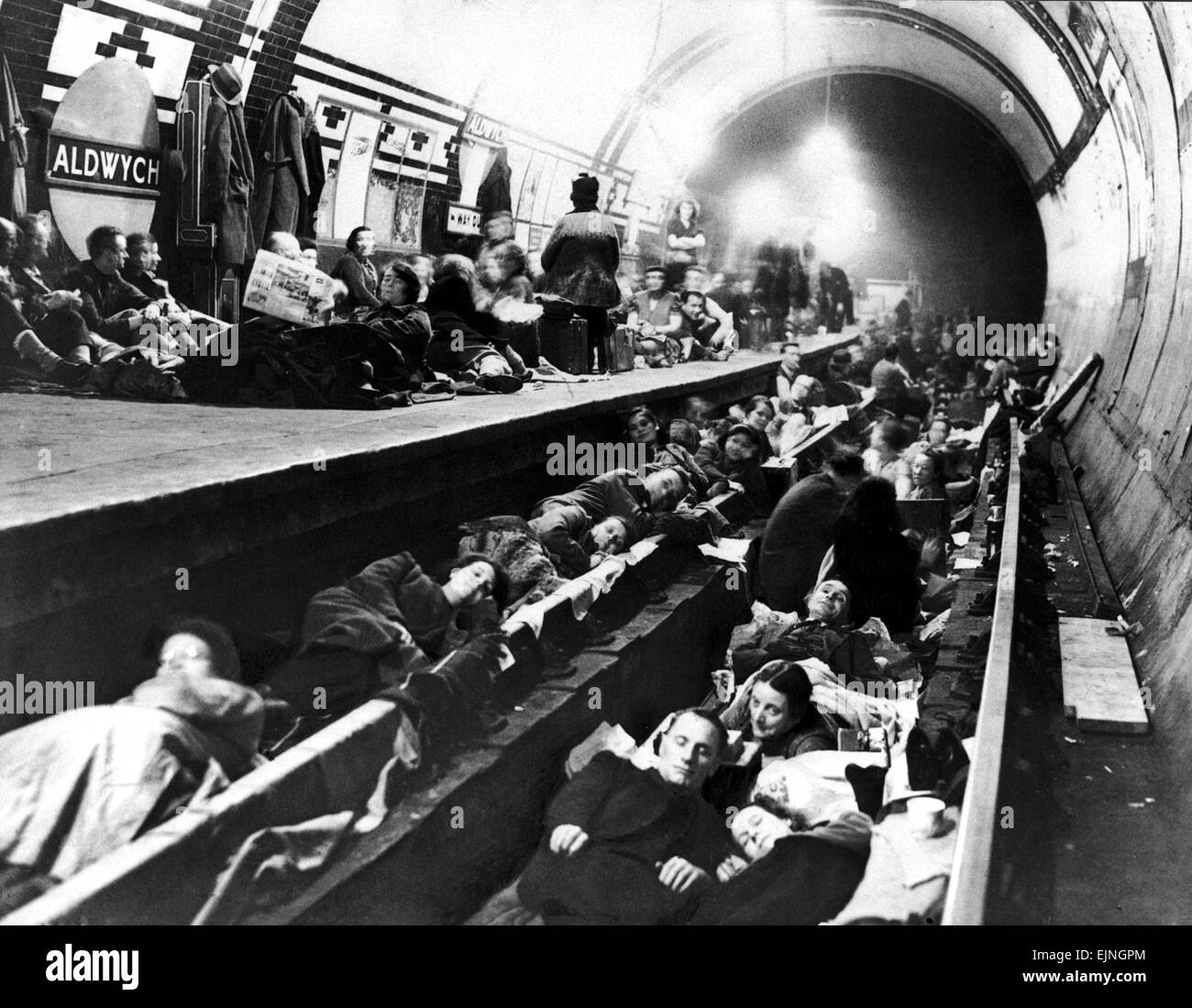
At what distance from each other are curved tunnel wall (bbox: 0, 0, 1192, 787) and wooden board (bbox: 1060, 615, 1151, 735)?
0.33 feet

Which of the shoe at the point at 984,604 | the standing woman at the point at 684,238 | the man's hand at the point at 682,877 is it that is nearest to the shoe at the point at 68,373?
the standing woman at the point at 684,238

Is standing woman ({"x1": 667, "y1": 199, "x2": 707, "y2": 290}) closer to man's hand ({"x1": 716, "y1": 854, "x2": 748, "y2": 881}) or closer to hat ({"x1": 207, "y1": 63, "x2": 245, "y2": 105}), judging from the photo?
hat ({"x1": 207, "y1": 63, "x2": 245, "y2": 105})

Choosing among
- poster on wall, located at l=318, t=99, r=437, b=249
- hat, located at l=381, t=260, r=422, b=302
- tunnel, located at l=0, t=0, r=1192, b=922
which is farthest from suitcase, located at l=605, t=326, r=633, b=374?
poster on wall, located at l=318, t=99, r=437, b=249

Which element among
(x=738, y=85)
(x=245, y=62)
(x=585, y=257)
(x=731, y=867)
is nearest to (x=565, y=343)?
(x=585, y=257)

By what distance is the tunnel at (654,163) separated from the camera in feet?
→ 17.0

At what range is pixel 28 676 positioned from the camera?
3.66 metres

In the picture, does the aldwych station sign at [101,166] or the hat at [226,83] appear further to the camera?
the hat at [226,83]

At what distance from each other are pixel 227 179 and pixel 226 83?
1.70ft

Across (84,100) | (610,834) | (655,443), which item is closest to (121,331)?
(84,100)

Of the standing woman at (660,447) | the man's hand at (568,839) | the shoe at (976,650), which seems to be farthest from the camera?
the standing woman at (660,447)

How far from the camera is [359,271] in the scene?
750 cm

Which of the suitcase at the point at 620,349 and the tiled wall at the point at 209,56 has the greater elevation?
the tiled wall at the point at 209,56

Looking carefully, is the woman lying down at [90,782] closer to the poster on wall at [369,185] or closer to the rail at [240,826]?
the rail at [240,826]

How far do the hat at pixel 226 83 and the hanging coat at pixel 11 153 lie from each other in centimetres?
115
